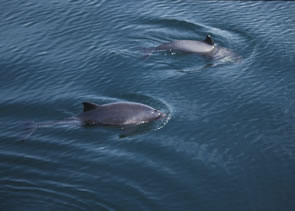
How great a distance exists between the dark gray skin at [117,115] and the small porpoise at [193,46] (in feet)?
24.9

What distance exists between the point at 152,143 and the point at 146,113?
1.69m

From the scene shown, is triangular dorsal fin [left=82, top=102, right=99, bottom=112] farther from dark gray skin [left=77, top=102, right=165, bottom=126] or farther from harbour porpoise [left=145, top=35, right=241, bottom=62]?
harbour porpoise [left=145, top=35, right=241, bottom=62]

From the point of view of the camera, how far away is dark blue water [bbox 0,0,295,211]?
21.2 metres

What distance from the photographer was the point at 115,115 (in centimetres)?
2488

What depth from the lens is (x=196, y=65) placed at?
30609 mm

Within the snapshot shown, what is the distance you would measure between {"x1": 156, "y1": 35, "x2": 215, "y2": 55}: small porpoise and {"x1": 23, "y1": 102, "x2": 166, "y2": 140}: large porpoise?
7518 mm

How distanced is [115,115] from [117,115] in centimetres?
9

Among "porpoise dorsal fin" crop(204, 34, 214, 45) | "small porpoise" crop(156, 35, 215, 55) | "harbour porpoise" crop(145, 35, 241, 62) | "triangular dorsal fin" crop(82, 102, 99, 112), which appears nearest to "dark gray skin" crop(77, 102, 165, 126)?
"triangular dorsal fin" crop(82, 102, 99, 112)

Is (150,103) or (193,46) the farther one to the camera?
(193,46)

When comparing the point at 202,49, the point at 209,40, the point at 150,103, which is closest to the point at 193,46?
the point at 202,49

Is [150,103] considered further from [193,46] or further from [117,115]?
[193,46]

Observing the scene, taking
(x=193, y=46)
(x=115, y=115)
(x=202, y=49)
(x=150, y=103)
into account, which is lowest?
(x=115, y=115)

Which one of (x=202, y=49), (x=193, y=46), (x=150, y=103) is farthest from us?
(x=193, y=46)

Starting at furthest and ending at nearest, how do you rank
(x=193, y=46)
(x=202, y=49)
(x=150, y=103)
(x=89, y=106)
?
(x=193, y=46)
(x=202, y=49)
(x=150, y=103)
(x=89, y=106)
